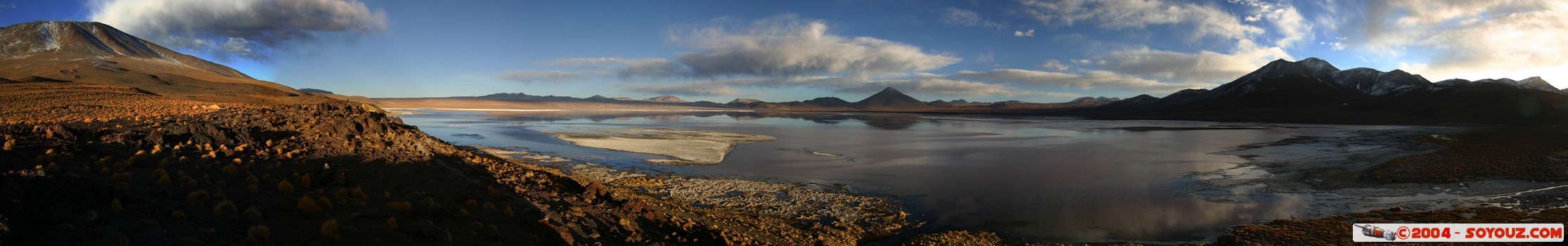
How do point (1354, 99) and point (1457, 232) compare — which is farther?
point (1354, 99)

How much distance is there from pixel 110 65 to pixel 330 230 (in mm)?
81131

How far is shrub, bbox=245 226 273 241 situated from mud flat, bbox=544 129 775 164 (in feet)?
51.4

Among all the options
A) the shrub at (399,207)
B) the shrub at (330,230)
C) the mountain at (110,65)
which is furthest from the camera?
the mountain at (110,65)

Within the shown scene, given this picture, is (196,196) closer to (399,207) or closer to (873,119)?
(399,207)

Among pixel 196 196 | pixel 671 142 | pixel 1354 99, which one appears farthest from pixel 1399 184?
pixel 1354 99

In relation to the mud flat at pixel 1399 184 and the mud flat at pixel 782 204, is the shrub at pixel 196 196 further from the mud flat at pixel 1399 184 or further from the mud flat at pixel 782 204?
the mud flat at pixel 1399 184

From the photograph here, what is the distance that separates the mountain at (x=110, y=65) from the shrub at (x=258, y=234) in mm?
36513

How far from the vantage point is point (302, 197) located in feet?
24.7

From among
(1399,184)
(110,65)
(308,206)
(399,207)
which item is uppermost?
(110,65)

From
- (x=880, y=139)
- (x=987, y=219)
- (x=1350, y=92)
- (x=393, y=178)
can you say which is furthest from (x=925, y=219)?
(x=1350, y=92)

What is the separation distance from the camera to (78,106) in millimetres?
18281

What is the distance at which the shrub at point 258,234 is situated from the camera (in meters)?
5.71

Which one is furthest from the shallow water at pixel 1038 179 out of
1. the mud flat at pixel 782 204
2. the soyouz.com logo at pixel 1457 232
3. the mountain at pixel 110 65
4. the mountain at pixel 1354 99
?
the mountain at pixel 1354 99

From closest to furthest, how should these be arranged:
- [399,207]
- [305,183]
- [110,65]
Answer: [399,207], [305,183], [110,65]
